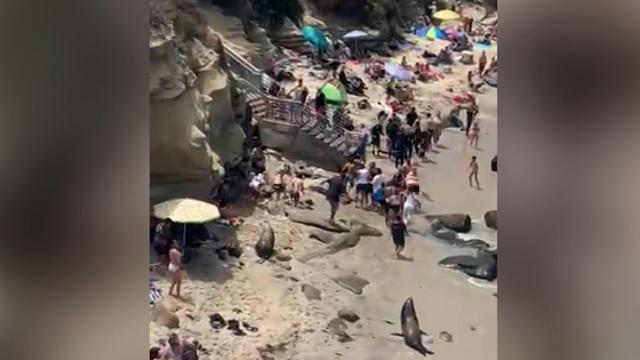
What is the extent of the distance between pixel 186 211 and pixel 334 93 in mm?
267

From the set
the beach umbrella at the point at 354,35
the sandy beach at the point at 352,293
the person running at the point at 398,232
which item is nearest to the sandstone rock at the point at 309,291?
the sandy beach at the point at 352,293

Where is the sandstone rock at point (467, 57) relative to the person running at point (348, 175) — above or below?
above

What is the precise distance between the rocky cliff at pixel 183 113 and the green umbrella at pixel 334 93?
14 centimetres

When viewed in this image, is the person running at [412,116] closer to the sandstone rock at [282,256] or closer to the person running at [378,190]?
the person running at [378,190]

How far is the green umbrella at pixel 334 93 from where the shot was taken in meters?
1.14

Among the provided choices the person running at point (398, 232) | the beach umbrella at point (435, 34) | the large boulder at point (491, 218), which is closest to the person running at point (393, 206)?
the person running at point (398, 232)

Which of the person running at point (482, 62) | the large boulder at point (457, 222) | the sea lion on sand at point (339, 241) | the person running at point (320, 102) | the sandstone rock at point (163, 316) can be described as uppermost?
the person running at point (482, 62)

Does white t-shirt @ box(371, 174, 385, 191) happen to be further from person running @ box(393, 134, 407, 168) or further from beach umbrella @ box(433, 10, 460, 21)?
beach umbrella @ box(433, 10, 460, 21)

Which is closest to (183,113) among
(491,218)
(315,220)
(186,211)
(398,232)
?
(186,211)

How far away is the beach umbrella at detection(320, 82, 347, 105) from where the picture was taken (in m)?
1.14
